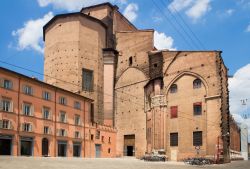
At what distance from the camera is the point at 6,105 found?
42000 millimetres

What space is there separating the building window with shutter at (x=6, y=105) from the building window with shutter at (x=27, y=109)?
2015 mm

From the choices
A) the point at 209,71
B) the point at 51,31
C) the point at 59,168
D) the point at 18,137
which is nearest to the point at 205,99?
the point at 209,71

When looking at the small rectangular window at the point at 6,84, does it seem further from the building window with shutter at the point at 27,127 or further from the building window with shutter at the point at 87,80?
the building window with shutter at the point at 87,80

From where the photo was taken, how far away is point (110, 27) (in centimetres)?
7075

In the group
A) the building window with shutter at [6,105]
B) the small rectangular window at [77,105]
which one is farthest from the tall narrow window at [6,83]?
the small rectangular window at [77,105]

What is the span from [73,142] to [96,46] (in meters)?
19.7

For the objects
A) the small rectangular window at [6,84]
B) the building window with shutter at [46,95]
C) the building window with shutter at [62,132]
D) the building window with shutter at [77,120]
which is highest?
the small rectangular window at [6,84]

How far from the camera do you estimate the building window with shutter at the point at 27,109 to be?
1745 inches

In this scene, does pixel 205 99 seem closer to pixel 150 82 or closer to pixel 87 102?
pixel 150 82

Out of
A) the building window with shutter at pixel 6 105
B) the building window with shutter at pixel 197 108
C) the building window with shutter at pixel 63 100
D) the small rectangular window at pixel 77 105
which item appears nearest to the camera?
the building window with shutter at pixel 6 105

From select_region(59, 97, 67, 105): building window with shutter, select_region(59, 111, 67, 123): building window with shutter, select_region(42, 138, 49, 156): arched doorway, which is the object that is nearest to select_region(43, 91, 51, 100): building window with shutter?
select_region(59, 97, 67, 105): building window with shutter

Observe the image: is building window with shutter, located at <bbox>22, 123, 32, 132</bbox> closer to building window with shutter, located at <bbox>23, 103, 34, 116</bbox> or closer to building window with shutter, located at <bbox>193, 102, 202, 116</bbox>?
building window with shutter, located at <bbox>23, 103, 34, 116</bbox>

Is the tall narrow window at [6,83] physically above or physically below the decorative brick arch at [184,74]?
below

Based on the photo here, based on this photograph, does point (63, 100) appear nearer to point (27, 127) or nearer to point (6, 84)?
point (27, 127)
